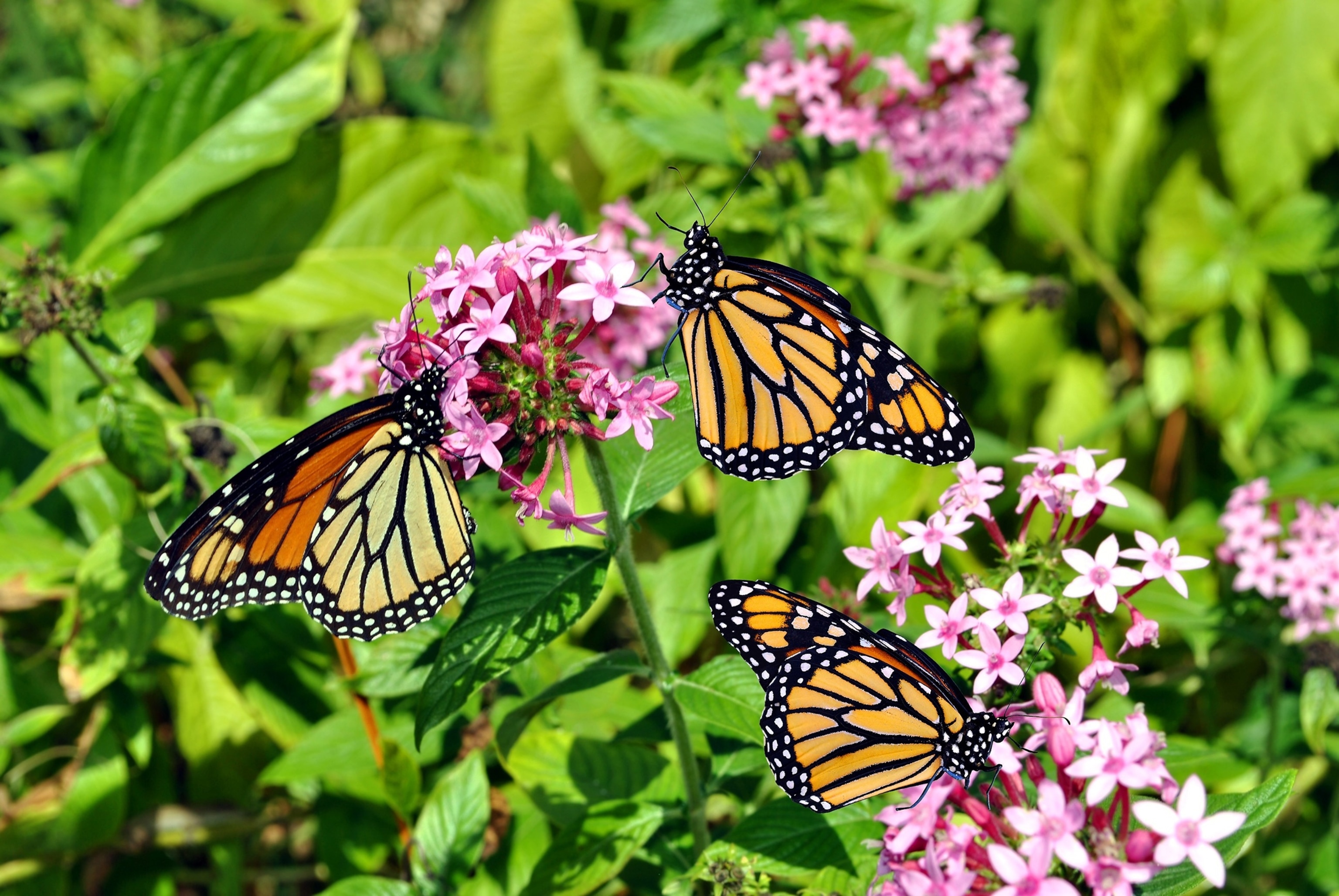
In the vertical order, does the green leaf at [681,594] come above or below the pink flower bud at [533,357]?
below

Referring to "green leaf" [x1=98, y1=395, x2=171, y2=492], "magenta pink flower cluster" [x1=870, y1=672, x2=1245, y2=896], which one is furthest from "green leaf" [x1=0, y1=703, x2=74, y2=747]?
"magenta pink flower cluster" [x1=870, y1=672, x2=1245, y2=896]

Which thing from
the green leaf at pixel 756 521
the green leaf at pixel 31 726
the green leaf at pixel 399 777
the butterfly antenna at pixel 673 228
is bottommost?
the green leaf at pixel 31 726

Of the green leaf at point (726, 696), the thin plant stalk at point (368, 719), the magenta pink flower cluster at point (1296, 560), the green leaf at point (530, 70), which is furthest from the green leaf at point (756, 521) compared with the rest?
the green leaf at point (530, 70)

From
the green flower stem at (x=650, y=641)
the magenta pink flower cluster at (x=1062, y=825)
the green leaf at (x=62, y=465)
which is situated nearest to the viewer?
the magenta pink flower cluster at (x=1062, y=825)

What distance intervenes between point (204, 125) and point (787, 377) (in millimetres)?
1965

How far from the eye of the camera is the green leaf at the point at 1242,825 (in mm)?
1141

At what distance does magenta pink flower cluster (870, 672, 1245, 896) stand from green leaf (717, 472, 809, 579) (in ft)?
2.91

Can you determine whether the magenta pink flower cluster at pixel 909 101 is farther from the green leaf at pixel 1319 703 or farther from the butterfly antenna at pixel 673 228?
the green leaf at pixel 1319 703

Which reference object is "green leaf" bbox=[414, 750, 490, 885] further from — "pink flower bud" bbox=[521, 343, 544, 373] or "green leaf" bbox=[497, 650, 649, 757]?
"pink flower bud" bbox=[521, 343, 544, 373]

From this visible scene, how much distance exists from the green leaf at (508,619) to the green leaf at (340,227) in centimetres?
165

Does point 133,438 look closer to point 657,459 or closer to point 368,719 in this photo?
point 368,719

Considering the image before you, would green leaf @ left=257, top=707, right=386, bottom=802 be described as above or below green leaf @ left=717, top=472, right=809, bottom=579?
below

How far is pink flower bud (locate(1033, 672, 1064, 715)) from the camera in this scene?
120 cm

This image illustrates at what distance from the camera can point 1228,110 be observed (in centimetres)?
304
